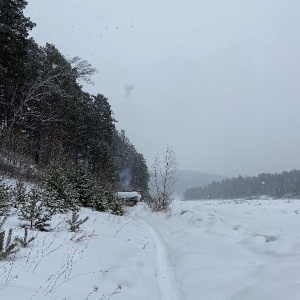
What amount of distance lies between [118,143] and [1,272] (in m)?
63.6

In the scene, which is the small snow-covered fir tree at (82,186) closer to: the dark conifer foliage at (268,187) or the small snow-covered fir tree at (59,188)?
the small snow-covered fir tree at (59,188)

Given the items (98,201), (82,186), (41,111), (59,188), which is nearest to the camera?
(59,188)

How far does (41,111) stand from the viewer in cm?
1989

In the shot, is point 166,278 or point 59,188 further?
point 59,188

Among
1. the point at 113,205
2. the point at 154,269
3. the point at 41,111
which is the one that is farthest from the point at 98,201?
the point at 41,111

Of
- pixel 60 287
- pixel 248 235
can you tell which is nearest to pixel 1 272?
pixel 60 287

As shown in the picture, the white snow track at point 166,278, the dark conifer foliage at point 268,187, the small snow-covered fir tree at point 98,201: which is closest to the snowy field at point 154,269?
the white snow track at point 166,278

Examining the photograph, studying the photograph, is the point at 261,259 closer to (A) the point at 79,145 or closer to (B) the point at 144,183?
(A) the point at 79,145

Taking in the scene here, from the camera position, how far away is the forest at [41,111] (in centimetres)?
1432

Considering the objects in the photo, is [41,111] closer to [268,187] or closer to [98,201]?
[98,201]

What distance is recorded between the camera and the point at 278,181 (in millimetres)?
122625

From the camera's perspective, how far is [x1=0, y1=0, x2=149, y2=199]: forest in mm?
14320

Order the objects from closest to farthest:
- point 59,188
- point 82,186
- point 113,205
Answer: point 59,188 → point 82,186 → point 113,205

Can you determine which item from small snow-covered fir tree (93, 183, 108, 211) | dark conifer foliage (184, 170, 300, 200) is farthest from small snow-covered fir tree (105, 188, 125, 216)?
dark conifer foliage (184, 170, 300, 200)
